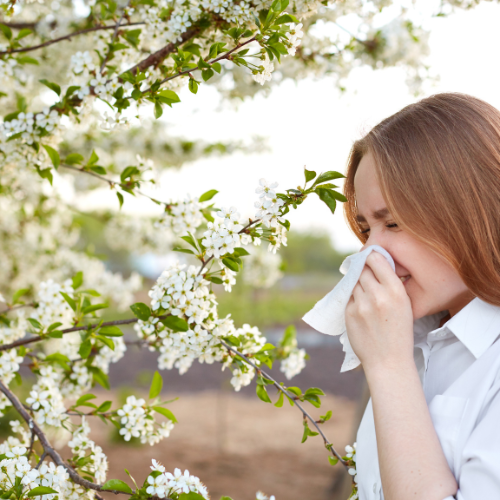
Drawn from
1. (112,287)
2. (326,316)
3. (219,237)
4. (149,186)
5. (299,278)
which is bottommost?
(326,316)

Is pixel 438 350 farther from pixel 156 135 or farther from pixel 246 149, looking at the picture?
pixel 246 149

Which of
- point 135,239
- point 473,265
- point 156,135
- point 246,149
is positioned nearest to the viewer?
point 473,265

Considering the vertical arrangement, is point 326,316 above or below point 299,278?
below

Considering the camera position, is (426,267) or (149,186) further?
(149,186)

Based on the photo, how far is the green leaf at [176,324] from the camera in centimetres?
126

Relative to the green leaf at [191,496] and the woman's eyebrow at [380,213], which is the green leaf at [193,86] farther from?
the green leaf at [191,496]

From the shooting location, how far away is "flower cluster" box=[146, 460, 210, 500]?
3.67 feet

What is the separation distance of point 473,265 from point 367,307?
0.27 meters

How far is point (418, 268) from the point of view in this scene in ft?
3.86

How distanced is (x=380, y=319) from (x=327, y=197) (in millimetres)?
337

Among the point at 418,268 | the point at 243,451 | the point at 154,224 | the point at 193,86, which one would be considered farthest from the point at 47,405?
the point at 243,451

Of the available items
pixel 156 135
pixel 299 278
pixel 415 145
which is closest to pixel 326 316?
pixel 415 145

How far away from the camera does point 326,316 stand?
1.31 m

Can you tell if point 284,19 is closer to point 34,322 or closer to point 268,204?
point 268,204
